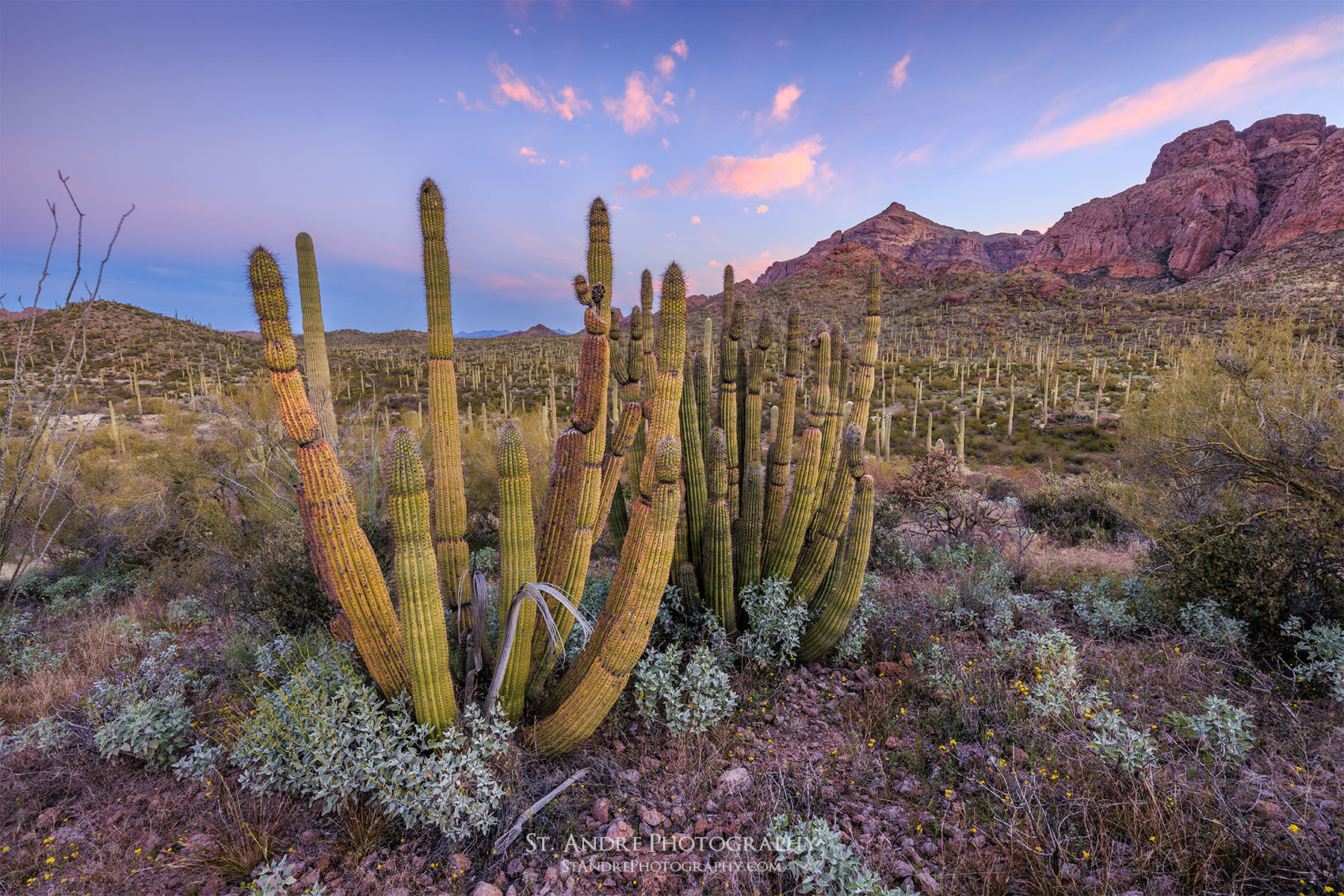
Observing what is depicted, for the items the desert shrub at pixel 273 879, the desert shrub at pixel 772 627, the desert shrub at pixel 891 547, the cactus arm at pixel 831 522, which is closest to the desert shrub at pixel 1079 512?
the desert shrub at pixel 891 547

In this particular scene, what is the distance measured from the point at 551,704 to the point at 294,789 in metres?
1.56

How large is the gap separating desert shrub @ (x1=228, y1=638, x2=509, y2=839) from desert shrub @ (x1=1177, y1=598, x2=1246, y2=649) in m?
6.15

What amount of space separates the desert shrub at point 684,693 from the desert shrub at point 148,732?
10.3 ft

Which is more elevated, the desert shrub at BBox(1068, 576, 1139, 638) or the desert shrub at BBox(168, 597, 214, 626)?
the desert shrub at BBox(168, 597, 214, 626)

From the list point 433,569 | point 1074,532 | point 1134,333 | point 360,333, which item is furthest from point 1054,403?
point 360,333

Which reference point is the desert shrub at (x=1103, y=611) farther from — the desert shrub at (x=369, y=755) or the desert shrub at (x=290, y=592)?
the desert shrub at (x=290, y=592)

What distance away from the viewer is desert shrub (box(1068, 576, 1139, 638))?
525cm

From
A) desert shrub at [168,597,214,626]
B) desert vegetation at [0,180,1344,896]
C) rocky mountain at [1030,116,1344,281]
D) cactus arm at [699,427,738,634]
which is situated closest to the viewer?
desert vegetation at [0,180,1344,896]

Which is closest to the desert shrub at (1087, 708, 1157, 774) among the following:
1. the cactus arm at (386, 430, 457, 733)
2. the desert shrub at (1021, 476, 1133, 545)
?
the cactus arm at (386, 430, 457, 733)

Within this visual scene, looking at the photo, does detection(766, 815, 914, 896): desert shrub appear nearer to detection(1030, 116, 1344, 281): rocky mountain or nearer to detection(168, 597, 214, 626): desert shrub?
detection(168, 597, 214, 626): desert shrub

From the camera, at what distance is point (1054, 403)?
25984 millimetres

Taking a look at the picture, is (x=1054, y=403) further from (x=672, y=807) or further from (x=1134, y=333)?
(x=672, y=807)

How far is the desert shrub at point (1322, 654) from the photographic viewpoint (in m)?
3.77

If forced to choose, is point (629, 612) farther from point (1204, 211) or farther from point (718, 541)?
point (1204, 211)
